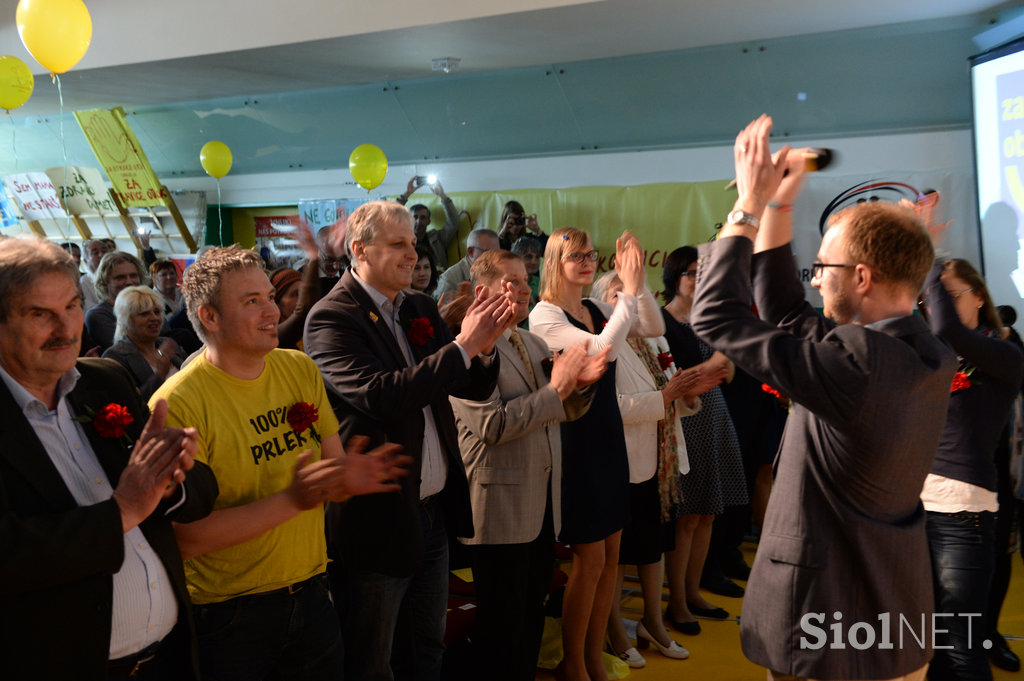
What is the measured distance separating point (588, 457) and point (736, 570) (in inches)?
77.3

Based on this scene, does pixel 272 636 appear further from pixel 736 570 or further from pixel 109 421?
pixel 736 570

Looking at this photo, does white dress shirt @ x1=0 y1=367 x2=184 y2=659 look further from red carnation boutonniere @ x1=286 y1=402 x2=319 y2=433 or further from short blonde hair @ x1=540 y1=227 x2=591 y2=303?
short blonde hair @ x1=540 y1=227 x2=591 y2=303

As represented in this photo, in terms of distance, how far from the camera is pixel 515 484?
97.7 inches

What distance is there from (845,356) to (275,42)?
5.18m

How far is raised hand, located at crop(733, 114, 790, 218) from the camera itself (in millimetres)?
1474

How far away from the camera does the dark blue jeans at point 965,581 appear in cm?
239

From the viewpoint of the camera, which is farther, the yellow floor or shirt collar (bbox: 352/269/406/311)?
the yellow floor

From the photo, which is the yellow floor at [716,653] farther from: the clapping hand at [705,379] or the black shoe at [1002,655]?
the clapping hand at [705,379]

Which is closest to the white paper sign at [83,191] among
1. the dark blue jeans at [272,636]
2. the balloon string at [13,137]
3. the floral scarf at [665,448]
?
the balloon string at [13,137]

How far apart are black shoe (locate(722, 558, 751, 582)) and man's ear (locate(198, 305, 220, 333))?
3.32 meters

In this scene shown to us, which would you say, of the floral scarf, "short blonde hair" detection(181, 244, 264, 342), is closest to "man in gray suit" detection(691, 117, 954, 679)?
"short blonde hair" detection(181, 244, 264, 342)

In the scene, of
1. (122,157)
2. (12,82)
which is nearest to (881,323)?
(12,82)

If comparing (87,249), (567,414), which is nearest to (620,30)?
(567,414)

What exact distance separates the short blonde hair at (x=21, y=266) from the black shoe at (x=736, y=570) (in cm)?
375
